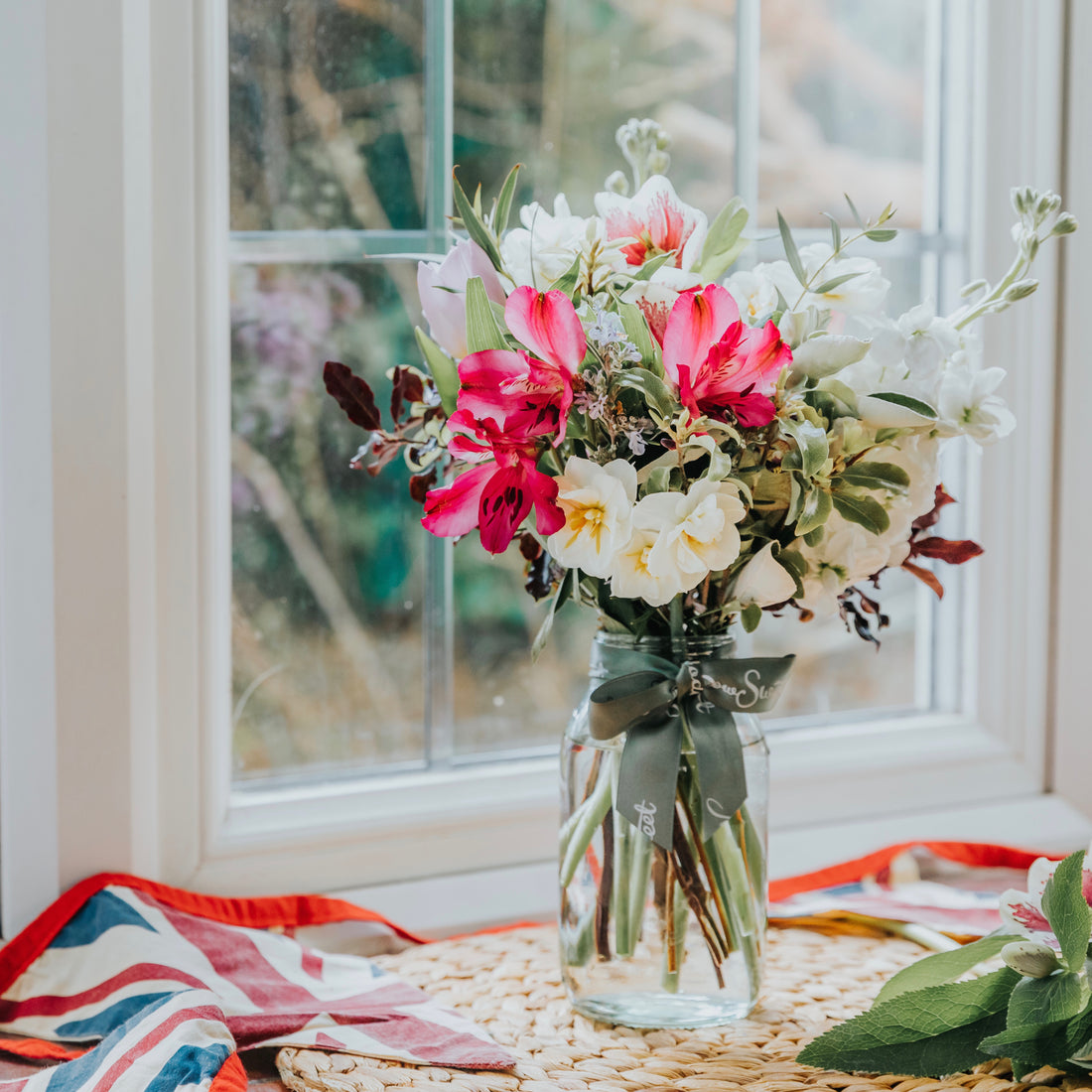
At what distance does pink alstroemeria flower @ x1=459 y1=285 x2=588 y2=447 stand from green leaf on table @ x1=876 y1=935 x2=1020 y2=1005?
0.42 m

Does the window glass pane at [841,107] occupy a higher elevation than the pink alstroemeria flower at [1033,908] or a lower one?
higher

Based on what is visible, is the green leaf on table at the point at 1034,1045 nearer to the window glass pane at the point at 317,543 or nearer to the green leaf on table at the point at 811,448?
the green leaf on table at the point at 811,448

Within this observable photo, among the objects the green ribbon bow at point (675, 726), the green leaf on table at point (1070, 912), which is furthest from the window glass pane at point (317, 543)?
the green leaf on table at point (1070, 912)

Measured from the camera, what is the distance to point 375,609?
1.10m

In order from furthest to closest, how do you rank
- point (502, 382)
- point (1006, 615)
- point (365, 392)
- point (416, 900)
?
point (1006, 615), point (416, 900), point (365, 392), point (502, 382)

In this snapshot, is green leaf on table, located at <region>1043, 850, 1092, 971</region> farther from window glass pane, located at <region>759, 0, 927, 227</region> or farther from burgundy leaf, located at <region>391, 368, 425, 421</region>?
window glass pane, located at <region>759, 0, 927, 227</region>

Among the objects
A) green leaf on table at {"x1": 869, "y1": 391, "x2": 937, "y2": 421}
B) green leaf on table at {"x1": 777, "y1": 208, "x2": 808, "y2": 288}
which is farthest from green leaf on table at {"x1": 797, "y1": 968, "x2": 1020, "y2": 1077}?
green leaf on table at {"x1": 777, "y1": 208, "x2": 808, "y2": 288}

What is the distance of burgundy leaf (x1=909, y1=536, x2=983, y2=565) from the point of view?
0.76 meters

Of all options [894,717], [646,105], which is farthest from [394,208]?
[894,717]

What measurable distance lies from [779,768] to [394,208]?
669mm

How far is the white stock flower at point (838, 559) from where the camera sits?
72 cm

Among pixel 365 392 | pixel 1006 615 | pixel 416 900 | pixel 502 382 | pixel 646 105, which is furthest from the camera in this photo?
pixel 1006 615

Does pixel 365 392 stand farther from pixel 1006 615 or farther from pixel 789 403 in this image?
pixel 1006 615

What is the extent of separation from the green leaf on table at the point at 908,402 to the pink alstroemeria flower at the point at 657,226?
0.16 meters
